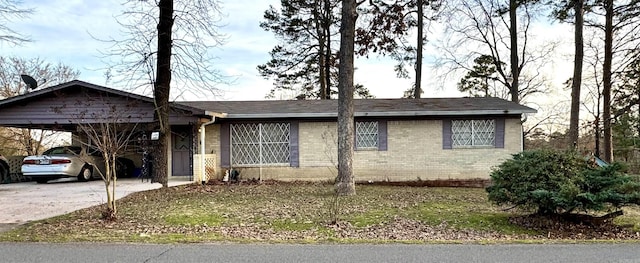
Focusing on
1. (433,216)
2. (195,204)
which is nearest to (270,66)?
(195,204)

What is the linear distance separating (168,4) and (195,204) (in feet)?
20.0

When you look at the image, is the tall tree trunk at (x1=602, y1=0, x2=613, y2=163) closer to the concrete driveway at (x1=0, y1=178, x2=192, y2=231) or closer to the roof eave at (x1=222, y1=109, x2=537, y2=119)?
the roof eave at (x1=222, y1=109, x2=537, y2=119)

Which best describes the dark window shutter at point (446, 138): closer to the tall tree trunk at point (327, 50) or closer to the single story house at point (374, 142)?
the single story house at point (374, 142)

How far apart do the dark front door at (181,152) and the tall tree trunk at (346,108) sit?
675 centimetres

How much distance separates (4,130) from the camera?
912 inches

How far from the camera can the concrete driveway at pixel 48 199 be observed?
28.9 feet

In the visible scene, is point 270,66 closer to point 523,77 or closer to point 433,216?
point 523,77

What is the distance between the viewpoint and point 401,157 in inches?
643

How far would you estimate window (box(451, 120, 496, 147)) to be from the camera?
53.5ft

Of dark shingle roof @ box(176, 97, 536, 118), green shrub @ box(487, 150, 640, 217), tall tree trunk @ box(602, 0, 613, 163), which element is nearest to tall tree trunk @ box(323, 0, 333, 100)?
dark shingle roof @ box(176, 97, 536, 118)

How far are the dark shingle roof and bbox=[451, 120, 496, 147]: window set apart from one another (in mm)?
525

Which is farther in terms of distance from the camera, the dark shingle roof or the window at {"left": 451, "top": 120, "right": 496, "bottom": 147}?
the window at {"left": 451, "top": 120, "right": 496, "bottom": 147}

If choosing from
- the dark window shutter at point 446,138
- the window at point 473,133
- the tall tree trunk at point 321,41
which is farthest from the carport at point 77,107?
the tall tree trunk at point 321,41

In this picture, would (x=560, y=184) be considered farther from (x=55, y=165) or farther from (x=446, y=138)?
(x=55, y=165)
